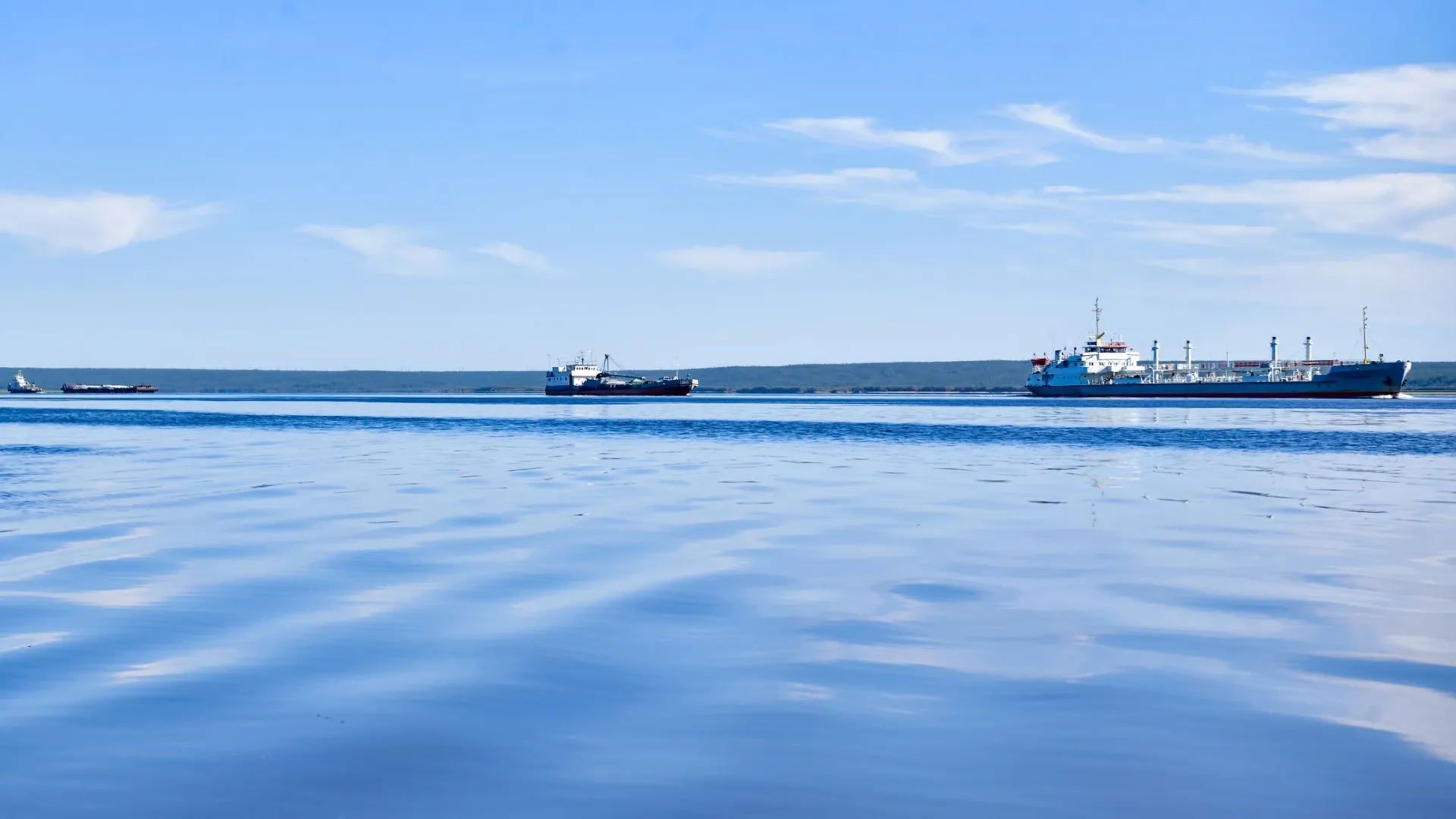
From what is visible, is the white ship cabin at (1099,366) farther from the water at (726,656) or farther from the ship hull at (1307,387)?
the water at (726,656)

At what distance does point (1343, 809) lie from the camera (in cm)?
584

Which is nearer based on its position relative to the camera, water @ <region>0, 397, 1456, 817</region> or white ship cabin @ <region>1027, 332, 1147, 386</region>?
water @ <region>0, 397, 1456, 817</region>

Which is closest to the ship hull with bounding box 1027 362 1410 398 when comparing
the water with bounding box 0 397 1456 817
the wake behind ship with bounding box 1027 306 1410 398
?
the wake behind ship with bounding box 1027 306 1410 398

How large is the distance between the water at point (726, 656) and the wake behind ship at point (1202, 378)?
141 meters

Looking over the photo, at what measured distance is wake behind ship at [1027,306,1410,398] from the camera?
14938cm

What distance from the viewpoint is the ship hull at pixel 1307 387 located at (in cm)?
14838

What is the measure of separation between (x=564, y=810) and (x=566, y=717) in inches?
65.0

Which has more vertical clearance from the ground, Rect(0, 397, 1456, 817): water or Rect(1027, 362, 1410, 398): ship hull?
Rect(1027, 362, 1410, 398): ship hull

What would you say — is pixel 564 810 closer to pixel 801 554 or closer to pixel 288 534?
pixel 801 554

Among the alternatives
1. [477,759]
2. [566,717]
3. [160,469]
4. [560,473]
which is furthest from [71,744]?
[160,469]

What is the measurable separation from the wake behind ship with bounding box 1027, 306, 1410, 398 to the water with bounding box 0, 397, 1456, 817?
141 meters

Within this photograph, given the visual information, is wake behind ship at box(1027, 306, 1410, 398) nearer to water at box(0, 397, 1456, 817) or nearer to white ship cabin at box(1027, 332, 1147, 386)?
white ship cabin at box(1027, 332, 1147, 386)

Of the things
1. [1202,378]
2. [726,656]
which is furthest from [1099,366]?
[726,656]

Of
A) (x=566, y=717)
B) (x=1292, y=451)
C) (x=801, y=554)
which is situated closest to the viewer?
(x=566, y=717)
